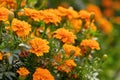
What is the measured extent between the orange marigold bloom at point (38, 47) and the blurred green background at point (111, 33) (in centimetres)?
226

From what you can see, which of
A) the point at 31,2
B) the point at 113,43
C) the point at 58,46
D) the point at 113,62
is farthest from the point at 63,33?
the point at 113,43

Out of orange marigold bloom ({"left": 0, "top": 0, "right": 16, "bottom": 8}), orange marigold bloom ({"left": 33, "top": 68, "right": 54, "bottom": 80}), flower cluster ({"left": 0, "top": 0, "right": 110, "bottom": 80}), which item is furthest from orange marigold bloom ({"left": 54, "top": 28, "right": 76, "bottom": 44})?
orange marigold bloom ({"left": 0, "top": 0, "right": 16, "bottom": 8})

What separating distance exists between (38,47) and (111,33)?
11.4 ft

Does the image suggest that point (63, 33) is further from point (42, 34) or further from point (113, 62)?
point (113, 62)

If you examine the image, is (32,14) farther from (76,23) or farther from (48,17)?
(76,23)

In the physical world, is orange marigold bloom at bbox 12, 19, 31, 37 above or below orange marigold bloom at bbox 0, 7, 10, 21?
below

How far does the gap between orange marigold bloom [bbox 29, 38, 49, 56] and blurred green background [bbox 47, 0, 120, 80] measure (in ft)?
7.41

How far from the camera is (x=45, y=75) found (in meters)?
2.03

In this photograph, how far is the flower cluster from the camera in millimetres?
2021

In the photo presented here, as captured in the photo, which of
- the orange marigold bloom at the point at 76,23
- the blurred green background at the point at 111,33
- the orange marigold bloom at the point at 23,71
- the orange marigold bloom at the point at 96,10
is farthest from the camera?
the orange marigold bloom at the point at 96,10

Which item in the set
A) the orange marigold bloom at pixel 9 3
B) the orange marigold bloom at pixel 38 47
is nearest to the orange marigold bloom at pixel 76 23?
the orange marigold bloom at pixel 9 3

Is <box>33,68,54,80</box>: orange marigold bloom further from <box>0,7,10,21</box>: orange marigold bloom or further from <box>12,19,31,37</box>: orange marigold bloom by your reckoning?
<box>0,7,10,21</box>: orange marigold bloom

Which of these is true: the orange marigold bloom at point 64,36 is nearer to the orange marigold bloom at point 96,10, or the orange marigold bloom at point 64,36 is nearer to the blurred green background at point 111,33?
the blurred green background at point 111,33

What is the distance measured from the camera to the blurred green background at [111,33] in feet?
16.4
